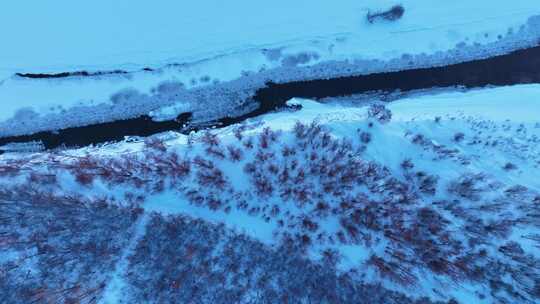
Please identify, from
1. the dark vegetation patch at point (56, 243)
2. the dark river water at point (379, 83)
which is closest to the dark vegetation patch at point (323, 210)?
the dark vegetation patch at point (56, 243)

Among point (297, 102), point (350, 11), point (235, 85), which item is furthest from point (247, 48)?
point (350, 11)

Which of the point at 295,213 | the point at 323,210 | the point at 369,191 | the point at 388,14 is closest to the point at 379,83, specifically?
the point at 388,14

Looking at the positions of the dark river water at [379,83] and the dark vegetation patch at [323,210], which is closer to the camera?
the dark vegetation patch at [323,210]

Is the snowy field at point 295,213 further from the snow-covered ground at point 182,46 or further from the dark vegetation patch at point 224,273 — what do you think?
the snow-covered ground at point 182,46

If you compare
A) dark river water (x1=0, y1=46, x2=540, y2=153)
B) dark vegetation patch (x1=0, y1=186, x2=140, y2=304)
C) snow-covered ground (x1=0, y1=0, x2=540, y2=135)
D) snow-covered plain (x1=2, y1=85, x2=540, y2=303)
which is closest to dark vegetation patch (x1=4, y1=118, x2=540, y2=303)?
snow-covered plain (x1=2, y1=85, x2=540, y2=303)

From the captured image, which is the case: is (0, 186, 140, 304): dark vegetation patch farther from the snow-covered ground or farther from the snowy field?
the snow-covered ground

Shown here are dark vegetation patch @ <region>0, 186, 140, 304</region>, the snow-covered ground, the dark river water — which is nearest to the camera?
dark vegetation patch @ <region>0, 186, 140, 304</region>
